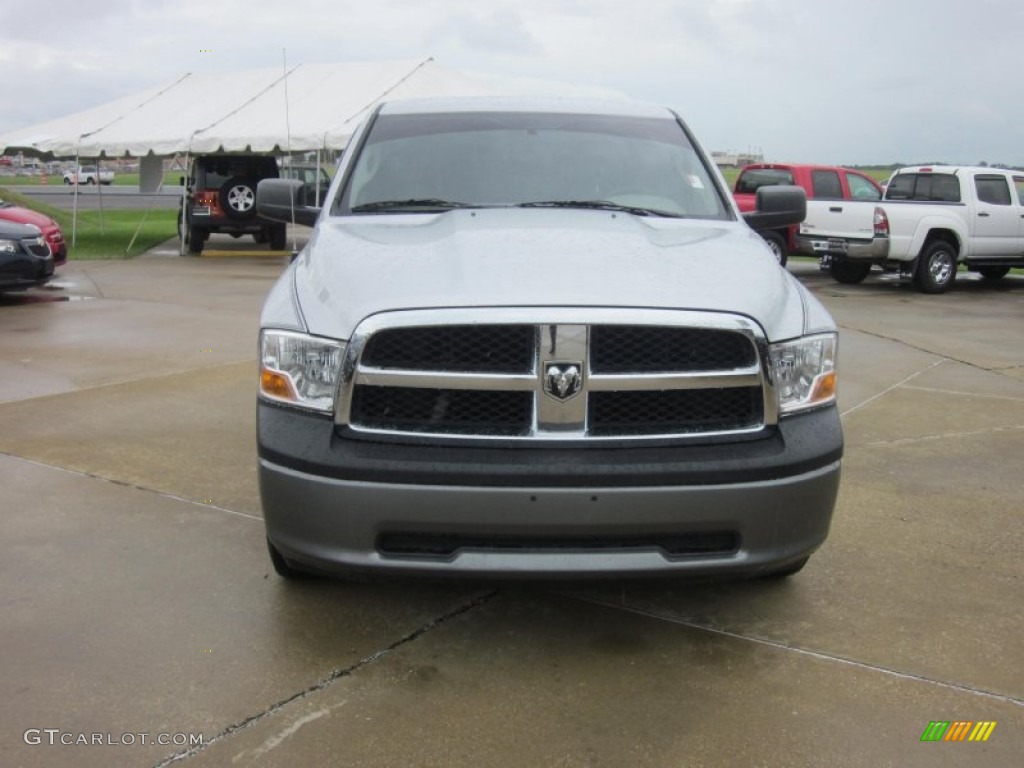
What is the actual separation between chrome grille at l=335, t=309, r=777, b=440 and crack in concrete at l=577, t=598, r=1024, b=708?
0.80 meters

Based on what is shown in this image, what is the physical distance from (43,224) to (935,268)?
→ 12.5 meters

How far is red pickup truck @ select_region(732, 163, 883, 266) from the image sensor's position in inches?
635

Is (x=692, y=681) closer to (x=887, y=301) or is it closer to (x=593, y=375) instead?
(x=593, y=375)

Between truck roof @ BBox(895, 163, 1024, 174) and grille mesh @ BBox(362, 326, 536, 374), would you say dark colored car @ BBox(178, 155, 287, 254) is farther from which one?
grille mesh @ BBox(362, 326, 536, 374)

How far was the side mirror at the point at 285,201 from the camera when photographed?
4750 millimetres

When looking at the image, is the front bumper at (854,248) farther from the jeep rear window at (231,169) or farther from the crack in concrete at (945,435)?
the jeep rear window at (231,169)

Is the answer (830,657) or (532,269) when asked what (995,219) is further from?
(532,269)

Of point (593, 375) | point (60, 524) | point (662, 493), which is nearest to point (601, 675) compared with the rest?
point (662, 493)

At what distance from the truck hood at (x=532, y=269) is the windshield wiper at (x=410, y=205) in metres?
0.20

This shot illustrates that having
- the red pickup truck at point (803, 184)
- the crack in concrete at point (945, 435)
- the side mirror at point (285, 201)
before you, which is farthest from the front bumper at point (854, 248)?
the side mirror at point (285, 201)

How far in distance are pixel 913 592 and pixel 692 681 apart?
1176 mm

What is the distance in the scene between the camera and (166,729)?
2824mm

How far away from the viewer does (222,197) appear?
1941 cm

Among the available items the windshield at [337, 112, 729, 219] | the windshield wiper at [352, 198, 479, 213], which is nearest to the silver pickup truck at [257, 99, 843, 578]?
the windshield wiper at [352, 198, 479, 213]
